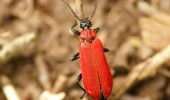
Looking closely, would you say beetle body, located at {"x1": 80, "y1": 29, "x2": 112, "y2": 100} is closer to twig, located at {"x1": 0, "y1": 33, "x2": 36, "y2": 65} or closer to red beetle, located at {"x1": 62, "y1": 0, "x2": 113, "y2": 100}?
red beetle, located at {"x1": 62, "y1": 0, "x2": 113, "y2": 100}

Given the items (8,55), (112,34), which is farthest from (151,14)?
(8,55)

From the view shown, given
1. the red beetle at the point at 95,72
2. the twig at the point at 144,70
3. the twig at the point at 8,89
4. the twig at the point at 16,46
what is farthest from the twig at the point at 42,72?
the red beetle at the point at 95,72

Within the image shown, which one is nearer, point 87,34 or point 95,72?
point 95,72

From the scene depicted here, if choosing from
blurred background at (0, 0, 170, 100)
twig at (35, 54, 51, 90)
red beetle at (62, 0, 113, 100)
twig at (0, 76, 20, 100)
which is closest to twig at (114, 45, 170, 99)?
blurred background at (0, 0, 170, 100)

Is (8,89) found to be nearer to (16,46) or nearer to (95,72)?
(16,46)

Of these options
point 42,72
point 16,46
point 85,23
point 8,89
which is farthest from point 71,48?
point 85,23

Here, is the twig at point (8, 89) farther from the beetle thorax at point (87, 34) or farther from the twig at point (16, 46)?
the beetle thorax at point (87, 34)

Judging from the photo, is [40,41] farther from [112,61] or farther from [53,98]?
[53,98]
